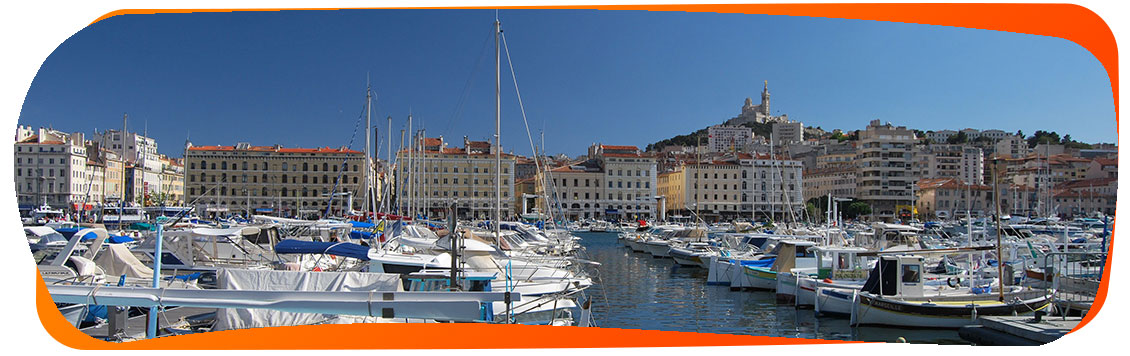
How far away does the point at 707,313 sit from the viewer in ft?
47.7

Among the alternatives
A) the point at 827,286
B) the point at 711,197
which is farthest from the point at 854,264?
the point at 711,197

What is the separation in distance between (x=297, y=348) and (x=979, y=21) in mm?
5772

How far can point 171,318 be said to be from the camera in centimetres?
784

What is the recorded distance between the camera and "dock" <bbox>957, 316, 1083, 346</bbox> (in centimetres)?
642

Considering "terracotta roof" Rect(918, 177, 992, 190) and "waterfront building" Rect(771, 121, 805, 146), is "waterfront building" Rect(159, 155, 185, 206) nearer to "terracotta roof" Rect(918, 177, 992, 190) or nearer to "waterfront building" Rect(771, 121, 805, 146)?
"terracotta roof" Rect(918, 177, 992, 190)

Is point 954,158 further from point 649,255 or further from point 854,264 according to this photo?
point 854,264

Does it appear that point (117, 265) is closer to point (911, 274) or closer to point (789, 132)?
point (911, 274)

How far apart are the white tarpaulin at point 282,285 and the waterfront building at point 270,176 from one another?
50225 millimetres

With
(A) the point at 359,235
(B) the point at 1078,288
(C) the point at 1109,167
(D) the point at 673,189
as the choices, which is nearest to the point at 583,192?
(D) the point at 673,189

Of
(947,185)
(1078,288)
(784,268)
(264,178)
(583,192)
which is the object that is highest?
(264,178)

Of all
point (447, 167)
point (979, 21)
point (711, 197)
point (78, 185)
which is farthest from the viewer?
point (711, 197)

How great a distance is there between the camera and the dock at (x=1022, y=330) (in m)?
6.42

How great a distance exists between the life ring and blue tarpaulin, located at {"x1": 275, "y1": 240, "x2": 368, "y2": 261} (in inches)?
361

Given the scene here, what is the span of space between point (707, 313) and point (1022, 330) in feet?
26.5
